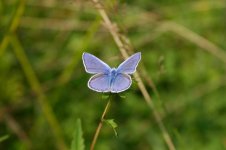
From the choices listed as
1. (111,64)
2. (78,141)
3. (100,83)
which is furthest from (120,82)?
(111,64)

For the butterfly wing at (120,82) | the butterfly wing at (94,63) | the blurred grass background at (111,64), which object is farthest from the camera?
the blurred grass background at (111,64)

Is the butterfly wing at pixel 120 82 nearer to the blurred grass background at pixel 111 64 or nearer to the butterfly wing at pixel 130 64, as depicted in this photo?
the butterfly wing at pixel 130 64

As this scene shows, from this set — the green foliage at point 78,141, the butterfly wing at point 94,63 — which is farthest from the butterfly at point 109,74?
the green foliage at point 78,141

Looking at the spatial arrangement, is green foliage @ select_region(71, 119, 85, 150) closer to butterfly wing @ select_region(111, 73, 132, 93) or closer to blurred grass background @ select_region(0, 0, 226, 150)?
butterfly wing @ select_region(111, 73, 132, 93)

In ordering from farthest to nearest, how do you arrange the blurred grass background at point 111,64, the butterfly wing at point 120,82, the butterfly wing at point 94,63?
the blurred grass background at point 111,64
the butterfly wing at point 94,63
the butterfly wing at point 120,82

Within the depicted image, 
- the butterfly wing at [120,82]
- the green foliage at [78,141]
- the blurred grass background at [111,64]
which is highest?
the butterfly wing at [120,82]

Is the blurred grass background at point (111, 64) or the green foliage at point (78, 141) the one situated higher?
the green foliage at point (78, 141)

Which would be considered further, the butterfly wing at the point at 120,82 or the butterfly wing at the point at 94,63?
the butterfly wing at the point at 94,63

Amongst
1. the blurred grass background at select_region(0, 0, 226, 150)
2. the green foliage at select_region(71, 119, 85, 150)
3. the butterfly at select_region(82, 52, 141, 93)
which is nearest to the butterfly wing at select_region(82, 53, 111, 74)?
the butterfly at select_region(82, 52, 141, 93)
